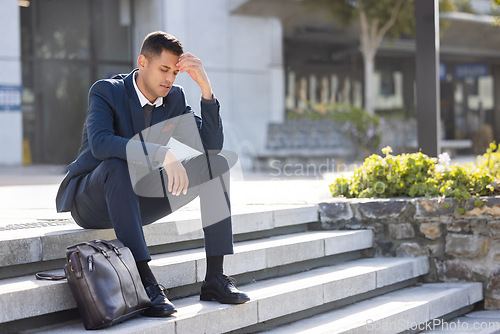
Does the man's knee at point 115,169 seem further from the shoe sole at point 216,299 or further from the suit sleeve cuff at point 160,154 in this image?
the shoe sole at point 216,299

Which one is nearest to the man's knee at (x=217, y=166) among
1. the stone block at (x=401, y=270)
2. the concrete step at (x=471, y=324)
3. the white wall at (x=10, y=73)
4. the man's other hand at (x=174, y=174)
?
the man's other hand at (x=174, y=174)

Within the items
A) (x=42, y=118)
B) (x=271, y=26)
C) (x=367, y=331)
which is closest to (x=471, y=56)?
(x=271, y=26)

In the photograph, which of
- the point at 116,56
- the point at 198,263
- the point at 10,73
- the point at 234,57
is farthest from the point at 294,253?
the point at 116,56

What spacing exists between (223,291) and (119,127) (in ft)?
3.17

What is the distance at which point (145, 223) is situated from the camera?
3684mm

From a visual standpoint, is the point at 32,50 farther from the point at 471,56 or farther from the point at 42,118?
the point at 471,56

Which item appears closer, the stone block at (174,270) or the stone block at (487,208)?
the stone block at (174,270)

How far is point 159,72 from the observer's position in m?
3.59

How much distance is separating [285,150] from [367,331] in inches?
364

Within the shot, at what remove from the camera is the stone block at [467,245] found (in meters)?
5.06

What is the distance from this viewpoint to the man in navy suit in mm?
3240

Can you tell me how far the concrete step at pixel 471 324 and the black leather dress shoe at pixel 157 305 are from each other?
6.43ft

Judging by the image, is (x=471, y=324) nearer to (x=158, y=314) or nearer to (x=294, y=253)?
(x=294, y=253)

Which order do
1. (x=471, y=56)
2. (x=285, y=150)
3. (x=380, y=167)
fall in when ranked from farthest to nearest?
1. (x=471, y=56)
2. (x=285, y=150)
3. (x=380, y=167)
